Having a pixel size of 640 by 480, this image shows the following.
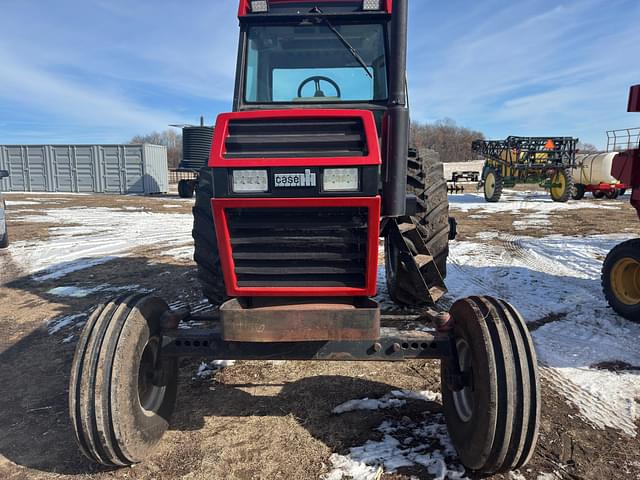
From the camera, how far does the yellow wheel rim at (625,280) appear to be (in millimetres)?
4762

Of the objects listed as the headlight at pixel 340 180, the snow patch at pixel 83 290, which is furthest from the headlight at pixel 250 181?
the snow patch at pixel 83 290

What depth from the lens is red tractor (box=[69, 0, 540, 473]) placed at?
232 cm

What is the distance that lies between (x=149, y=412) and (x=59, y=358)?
1788 mm

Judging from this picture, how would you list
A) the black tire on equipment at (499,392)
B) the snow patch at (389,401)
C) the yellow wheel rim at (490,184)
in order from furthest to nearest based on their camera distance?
the yellow wheel rim at (490,184) → the snow patch at (389,401) → the black tire on equipment at (499,392)

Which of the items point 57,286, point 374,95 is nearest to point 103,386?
point 374,95

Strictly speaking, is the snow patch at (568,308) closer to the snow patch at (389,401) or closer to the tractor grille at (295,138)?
the snow patch at (389,401)

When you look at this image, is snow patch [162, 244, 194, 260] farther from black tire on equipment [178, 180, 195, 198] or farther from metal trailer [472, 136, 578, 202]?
black tire on equipment [178, 180, 195, 198]

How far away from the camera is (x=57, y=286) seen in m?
6.23

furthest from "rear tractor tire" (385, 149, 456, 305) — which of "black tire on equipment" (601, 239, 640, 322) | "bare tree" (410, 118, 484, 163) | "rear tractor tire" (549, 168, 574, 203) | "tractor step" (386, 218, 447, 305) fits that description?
"bare tree" (410, 118, 484, 163)

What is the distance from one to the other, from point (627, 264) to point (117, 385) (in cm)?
490

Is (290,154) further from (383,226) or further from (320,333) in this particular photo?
(383,226)

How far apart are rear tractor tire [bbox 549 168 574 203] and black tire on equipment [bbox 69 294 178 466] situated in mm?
19046

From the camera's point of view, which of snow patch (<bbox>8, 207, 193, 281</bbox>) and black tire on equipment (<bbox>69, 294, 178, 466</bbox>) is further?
snow patch (<bbox>8, 207, 193, 281</bbox>)

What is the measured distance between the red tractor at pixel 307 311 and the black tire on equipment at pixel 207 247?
0.54m
